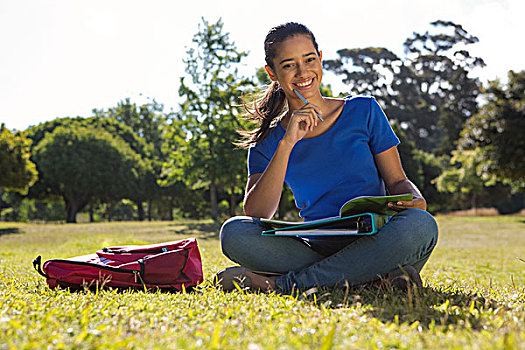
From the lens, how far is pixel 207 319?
7.04ft

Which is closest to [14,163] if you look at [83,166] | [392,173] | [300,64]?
[83,166]

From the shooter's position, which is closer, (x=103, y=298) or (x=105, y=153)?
(x=103, y=298)

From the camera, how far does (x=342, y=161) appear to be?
3314 mm

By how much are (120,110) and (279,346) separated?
48.9 m

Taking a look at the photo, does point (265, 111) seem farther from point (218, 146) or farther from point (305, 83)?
point (218, 146)

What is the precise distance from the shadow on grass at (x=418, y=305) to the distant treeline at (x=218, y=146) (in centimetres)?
223

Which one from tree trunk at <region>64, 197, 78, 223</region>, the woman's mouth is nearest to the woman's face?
the woman's mouth

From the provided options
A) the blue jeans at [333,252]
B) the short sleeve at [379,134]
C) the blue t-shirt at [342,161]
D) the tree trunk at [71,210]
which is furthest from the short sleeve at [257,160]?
the tree trunk at [71,210]

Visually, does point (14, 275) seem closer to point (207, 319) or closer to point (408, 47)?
point (207, 319)

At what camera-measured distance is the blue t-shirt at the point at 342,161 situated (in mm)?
3279

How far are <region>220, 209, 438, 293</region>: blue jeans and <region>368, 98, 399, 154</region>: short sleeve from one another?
0.65 metres

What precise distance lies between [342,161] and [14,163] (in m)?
21.9

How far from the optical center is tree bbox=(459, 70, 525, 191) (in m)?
20.2

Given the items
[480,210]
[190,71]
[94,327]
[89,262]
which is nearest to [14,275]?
[89,262]
